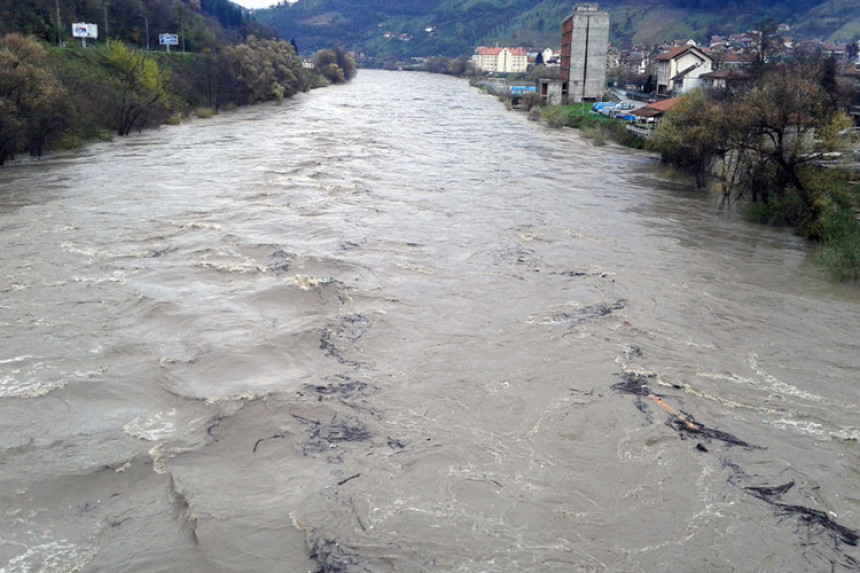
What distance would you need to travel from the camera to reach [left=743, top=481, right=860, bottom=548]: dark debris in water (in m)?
6.23

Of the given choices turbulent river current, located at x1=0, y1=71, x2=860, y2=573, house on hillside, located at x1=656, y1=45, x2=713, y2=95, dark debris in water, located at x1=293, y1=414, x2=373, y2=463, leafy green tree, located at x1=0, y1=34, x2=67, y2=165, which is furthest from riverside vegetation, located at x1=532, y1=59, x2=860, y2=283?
house on hillside, located at x1=656, y1=45, x2=713, y2=95

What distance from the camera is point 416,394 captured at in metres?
8.36

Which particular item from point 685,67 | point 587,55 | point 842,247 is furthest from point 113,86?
point 685,67

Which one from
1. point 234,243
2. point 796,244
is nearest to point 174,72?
point 234,243

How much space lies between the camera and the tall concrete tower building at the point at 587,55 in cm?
5428

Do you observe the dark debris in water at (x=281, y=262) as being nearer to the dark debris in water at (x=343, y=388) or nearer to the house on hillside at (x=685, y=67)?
the dark debris in water at (x=343, y=388)

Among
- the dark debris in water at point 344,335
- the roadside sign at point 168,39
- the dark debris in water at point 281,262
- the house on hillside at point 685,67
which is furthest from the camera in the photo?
the roadside sign at point 168,39

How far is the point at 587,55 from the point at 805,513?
52.2 m

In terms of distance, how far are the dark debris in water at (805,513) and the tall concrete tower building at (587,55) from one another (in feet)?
167

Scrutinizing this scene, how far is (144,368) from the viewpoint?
28.5 feet

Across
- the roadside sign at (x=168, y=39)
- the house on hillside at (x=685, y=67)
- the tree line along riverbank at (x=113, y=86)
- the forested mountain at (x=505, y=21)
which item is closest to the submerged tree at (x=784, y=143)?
the tree line along riverbank at (x=113, y=86)

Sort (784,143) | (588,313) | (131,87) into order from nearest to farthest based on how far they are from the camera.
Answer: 1. (588,313)
2. (784,143)
3. (131,87)

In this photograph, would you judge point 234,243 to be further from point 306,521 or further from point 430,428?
point 306,521

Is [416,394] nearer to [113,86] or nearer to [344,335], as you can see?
[344,335]
